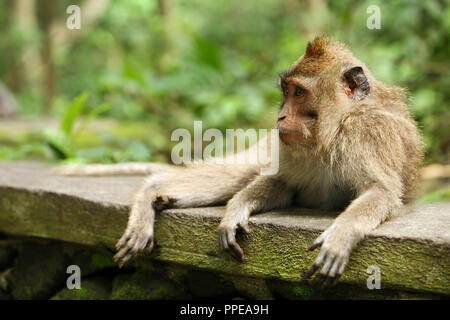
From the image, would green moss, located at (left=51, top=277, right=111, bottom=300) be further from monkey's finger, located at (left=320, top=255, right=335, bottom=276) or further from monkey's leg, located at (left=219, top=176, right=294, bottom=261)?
monkey's finger, located at (left=320, top=255, right=335, bottom=276)

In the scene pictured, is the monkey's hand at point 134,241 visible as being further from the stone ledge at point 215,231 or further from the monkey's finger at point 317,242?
the monkey's finger at point 317,242

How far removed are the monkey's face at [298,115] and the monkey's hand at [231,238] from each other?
1.72 feet

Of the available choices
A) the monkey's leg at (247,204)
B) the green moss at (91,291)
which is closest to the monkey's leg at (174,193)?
the monkey's leg at (247,204)

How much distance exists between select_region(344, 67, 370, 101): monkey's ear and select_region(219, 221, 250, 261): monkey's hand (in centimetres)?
96

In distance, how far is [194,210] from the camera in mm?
3439

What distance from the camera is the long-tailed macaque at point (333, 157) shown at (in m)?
2.93

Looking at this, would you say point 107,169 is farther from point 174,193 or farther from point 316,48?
point 316,48

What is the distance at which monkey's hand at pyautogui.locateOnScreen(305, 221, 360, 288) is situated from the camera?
2619 mm

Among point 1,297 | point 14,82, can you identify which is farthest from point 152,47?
point 1,297

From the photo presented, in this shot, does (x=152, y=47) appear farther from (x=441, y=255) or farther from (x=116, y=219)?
(x=441, y=255)

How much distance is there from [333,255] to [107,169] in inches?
112

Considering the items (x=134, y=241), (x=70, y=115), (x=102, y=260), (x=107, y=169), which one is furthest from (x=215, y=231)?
(x=70, y=115)

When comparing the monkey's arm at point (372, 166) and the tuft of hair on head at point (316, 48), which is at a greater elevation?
the tuft of hair on head at point (316, 48)

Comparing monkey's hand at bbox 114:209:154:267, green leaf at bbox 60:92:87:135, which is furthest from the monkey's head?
green leaf at bbox 60:92:87:135
